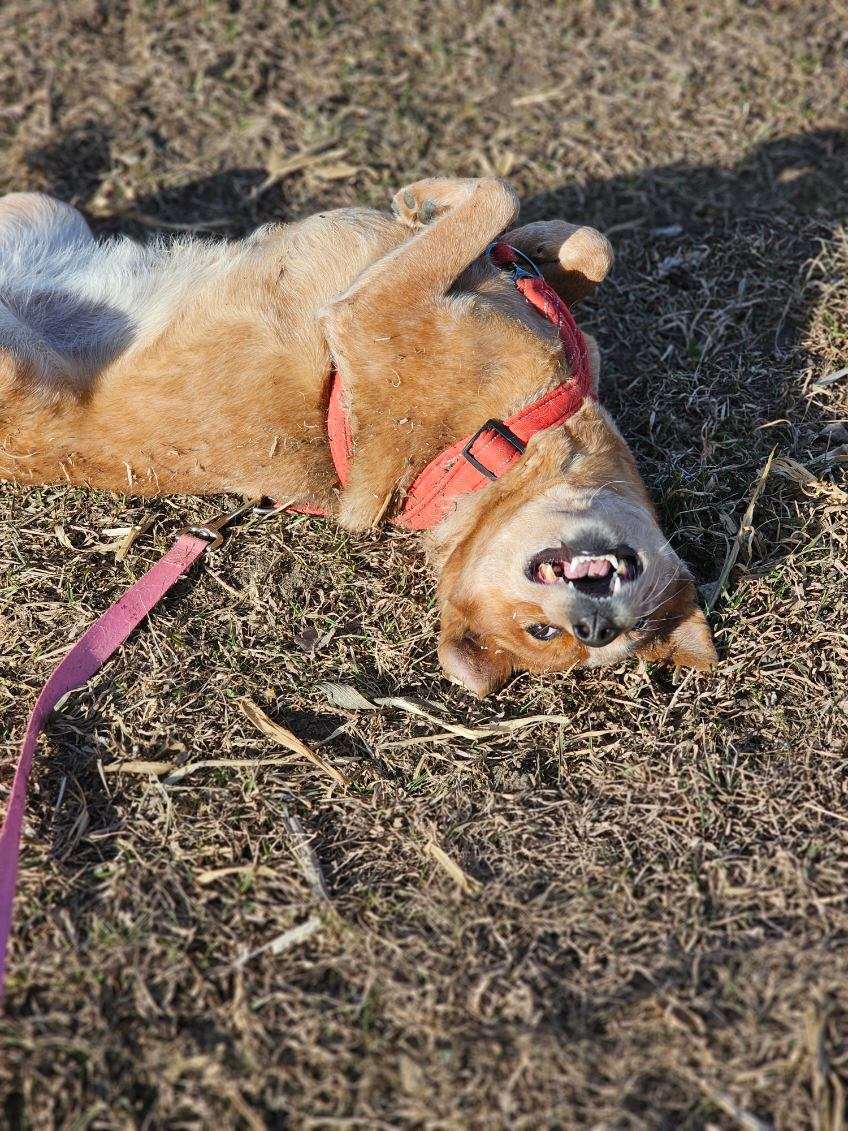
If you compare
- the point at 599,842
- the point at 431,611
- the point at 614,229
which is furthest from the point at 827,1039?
the point at 614,229

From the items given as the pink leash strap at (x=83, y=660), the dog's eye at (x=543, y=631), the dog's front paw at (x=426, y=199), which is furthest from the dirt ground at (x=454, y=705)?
the dog's front paw at (x=426, y=199)

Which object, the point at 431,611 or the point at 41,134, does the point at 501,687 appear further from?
the point at 41,134

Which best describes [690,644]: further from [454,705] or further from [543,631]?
[454,705]

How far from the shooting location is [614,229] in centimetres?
545

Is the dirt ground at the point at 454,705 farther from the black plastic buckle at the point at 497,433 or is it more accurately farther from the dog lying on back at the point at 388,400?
the black plastic buckle at the point at 497,433

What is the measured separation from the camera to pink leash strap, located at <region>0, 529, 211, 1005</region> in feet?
11.3

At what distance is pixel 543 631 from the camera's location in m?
3.89

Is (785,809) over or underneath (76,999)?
underneath

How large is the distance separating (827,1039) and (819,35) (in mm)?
5715

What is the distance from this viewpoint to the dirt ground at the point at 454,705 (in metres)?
3.16

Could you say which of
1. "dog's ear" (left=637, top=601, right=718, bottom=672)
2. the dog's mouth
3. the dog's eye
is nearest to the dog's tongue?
the dog's mouth

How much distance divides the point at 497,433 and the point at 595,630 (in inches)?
36.8

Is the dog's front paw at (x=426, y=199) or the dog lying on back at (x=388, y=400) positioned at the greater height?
the dog's front paw at (x=426, y=199)

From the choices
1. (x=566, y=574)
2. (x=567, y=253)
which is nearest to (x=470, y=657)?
(x=566, y=574)
